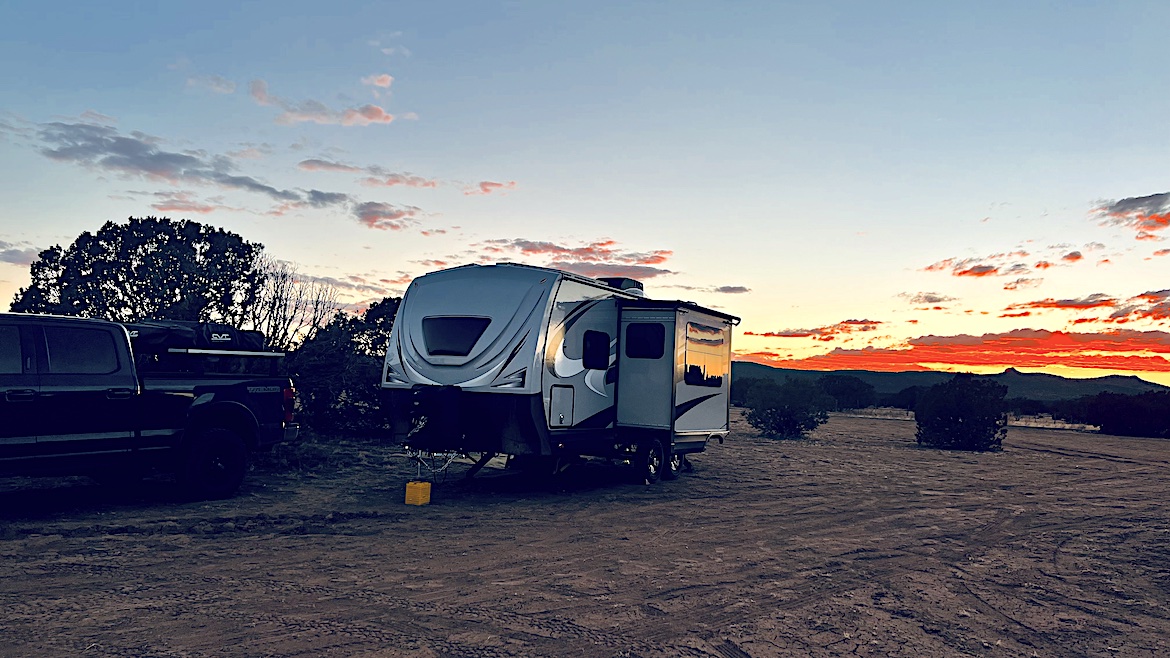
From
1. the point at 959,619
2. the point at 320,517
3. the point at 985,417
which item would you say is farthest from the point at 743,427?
the point at 959,619

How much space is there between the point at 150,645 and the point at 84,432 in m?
5.11

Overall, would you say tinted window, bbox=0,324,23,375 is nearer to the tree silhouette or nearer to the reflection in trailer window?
the reflection in trailer window

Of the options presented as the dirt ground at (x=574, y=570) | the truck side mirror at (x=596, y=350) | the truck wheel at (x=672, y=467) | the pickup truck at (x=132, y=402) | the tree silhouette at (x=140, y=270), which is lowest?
the dirt ground at (x=574, y=570)

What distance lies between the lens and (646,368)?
13727 millimetres

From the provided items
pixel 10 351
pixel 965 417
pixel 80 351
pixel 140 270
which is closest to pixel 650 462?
pixel 80 351

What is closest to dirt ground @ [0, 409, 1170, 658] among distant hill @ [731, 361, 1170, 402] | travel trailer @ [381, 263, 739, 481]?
travel trailer @ [381, 263, 739, 481]

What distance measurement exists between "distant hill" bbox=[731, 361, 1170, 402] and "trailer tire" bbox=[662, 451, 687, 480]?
84981 mm

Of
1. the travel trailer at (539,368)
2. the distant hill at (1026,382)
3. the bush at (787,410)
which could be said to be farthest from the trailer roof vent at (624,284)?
the distant hill at (1026,382)

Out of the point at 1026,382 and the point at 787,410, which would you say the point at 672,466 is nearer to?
the point at 787,410

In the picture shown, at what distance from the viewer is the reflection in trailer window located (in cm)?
1417

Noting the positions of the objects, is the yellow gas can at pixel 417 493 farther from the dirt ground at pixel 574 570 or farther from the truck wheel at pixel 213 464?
the truck wheel at pixel 213 464

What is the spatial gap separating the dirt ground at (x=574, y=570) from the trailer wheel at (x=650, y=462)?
1.03 ft

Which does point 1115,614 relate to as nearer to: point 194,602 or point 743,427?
point 194,602

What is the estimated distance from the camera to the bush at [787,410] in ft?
89.8
